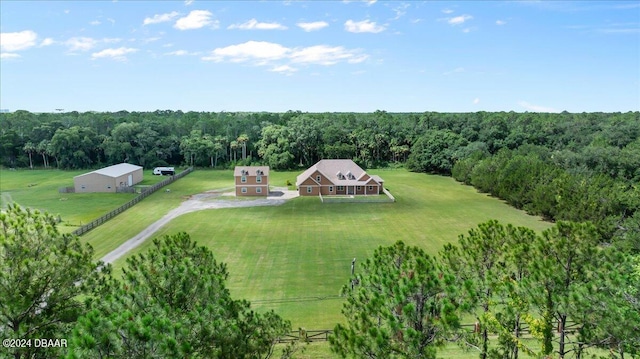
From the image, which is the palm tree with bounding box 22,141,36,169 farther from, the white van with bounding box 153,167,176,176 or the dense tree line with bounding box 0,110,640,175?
the white van with bounding box 153,167,176,176

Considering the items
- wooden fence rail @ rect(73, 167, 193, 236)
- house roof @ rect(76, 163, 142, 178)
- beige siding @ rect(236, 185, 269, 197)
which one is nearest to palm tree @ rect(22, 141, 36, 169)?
house roof @ rect(76, 163, 142, 178)

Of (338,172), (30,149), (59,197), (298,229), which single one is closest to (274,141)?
(338,172)

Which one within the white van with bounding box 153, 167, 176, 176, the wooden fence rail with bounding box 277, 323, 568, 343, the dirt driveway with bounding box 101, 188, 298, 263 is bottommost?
the wooden fence rail with bounding box 277, 323, 568, 343

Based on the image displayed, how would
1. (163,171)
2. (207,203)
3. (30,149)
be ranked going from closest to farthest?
1. (207,203)
2. (163,171)
3. (30,149)

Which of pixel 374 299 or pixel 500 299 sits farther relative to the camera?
pixel 500 299

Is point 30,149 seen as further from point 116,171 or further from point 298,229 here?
point 298,229

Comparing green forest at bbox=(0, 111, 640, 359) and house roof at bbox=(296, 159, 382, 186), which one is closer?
green forest at bbox=(0, 111, 640, 359)
